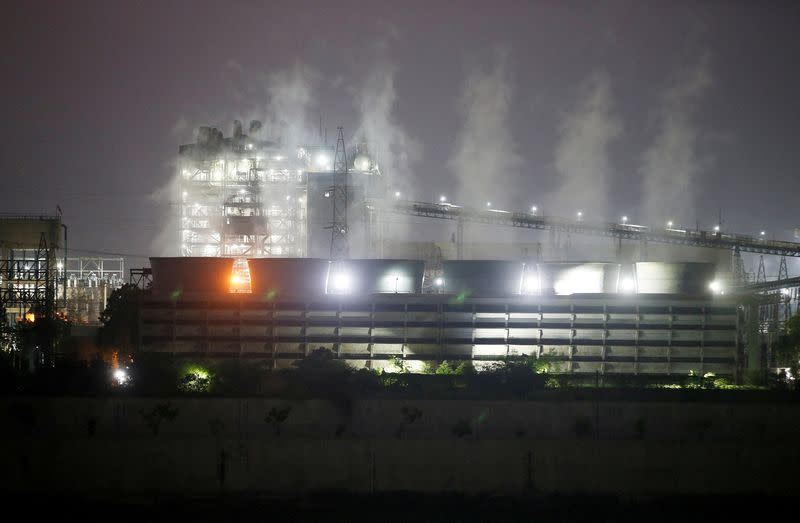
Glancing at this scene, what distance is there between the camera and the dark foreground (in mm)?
35562

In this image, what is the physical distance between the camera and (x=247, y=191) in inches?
3600

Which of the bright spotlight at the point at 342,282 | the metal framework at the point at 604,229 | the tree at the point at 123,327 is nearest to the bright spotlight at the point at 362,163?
the metal framework at the point at 604,229

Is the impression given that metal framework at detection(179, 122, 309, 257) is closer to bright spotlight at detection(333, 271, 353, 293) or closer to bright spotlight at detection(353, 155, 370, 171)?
bright spotlight at detection(353, 155, 370, 171)

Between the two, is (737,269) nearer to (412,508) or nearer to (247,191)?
(247,191)

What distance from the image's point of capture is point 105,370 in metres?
48.7

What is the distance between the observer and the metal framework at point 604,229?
100812 mm

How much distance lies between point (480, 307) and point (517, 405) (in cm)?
1620

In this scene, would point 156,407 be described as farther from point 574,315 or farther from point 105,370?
Result: point 574,315

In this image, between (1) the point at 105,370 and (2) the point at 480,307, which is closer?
(1) the point at 105,370

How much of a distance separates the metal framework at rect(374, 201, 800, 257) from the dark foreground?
211 ft

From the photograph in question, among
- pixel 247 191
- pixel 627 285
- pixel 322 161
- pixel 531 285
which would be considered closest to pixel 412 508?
pixel 531 285

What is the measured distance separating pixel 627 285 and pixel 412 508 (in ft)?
102

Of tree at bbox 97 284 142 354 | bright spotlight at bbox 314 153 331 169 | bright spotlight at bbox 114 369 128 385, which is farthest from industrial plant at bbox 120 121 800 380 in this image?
bright spotlight at bbox 314 153 331 169

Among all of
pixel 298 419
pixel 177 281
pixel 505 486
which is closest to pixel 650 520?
pixel 505 486
